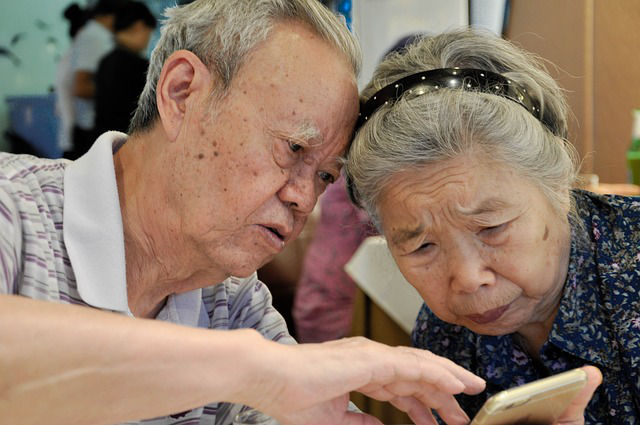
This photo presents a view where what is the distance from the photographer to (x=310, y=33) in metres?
1.42

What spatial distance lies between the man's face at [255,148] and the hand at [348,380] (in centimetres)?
40

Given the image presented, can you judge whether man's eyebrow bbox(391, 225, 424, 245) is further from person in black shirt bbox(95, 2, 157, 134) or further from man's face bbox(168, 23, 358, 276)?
person in black shirt bbox(95, 2, 157, 134)

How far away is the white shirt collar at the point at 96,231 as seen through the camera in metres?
1.31

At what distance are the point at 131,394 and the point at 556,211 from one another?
0.94 m

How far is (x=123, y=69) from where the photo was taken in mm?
4457

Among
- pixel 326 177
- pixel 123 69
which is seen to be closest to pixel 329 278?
pixel 326 177

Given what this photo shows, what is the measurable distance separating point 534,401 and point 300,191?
24.1 inches

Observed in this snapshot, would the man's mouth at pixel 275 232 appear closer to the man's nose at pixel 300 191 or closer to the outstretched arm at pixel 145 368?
the man's nose at pixel 300 191

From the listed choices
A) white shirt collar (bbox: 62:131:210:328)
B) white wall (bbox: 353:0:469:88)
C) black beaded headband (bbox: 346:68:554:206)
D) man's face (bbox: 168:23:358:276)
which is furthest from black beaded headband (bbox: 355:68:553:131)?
white wall (bbox: 353:0:469:88)

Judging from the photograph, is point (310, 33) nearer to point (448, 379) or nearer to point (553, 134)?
point (553, 134)

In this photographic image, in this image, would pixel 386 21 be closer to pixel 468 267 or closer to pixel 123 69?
pixel 123 69

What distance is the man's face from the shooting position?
136cm

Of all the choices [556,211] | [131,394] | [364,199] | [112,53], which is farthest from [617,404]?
[112,53]

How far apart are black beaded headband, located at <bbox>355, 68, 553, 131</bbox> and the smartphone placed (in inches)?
24.3
